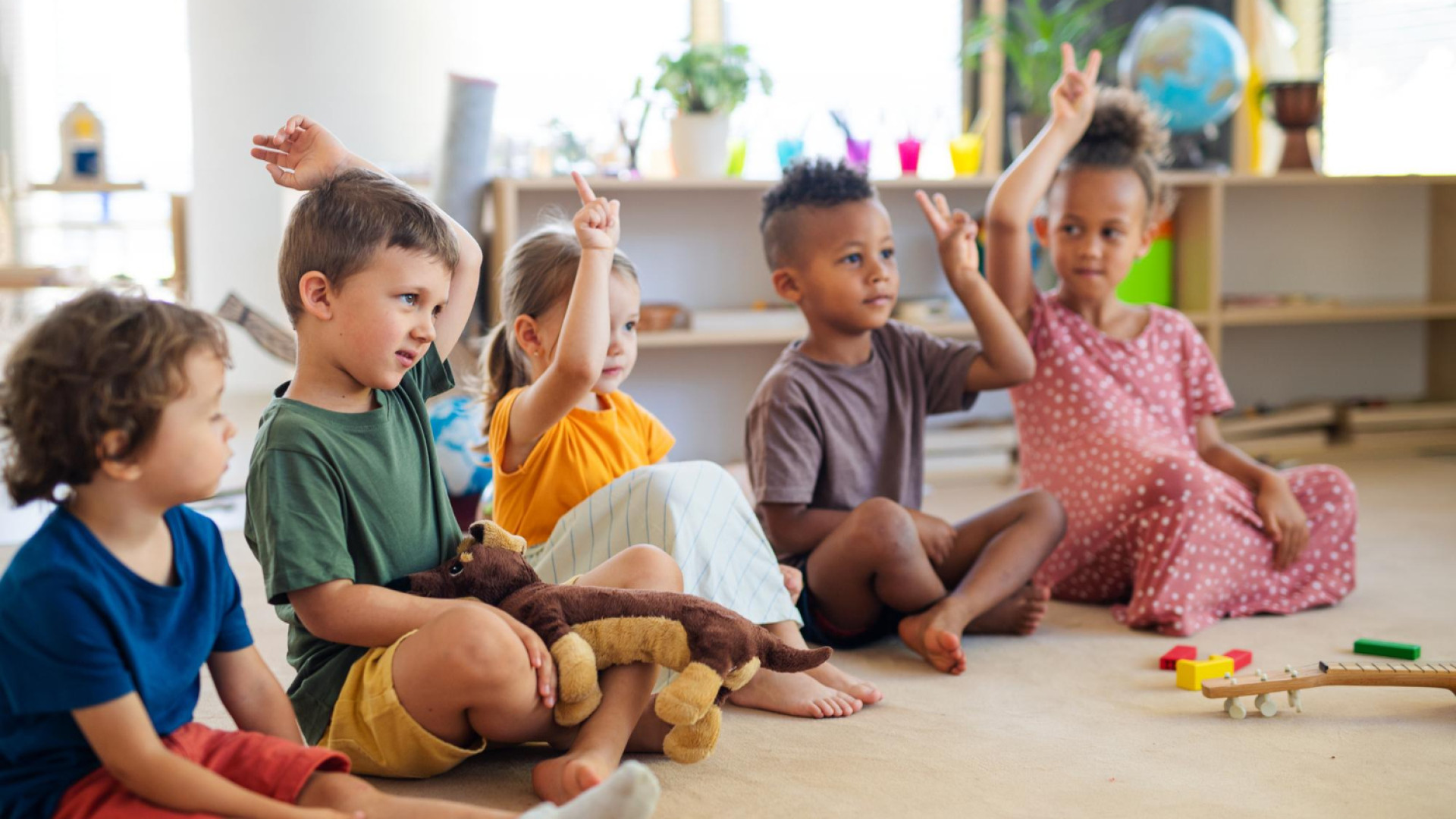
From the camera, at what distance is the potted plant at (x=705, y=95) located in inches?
120

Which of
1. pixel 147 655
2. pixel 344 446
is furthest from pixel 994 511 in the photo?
pixel 147 655

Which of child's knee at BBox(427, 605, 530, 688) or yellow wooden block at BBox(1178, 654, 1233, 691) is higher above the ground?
child's knee at BBox(427, 605, 530, 688)

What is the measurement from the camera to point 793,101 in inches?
148

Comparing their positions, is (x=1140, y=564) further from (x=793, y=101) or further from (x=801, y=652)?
(x=793, y=101)

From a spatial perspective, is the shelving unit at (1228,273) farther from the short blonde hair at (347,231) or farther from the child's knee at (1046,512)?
the short blonde hair at (347,231)

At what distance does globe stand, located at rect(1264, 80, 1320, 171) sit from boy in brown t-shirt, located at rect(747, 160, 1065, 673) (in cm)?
202

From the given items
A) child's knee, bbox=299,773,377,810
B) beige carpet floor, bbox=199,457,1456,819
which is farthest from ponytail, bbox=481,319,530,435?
child's knee, bbox=299,773,377,810

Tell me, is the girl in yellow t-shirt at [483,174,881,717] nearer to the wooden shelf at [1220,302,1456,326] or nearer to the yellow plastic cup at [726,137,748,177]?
the yellow plastic cup at [726,137,748,177]

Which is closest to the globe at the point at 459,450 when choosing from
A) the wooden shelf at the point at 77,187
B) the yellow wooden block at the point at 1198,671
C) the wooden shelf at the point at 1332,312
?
the yellow wooden block at the point at 1198,671

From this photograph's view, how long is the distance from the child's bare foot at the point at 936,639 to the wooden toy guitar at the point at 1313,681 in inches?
11.8

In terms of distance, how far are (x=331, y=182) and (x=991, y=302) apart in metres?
0.94

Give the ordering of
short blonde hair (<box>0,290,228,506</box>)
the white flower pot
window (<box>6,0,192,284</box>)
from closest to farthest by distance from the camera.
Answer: short blonde hair (<box>0,290,228,506</box>) → the white flower pot → window (<box>6,0,192,284</box>)

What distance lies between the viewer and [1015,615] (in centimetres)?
176

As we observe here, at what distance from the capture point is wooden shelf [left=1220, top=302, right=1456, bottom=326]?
3.35 meters
